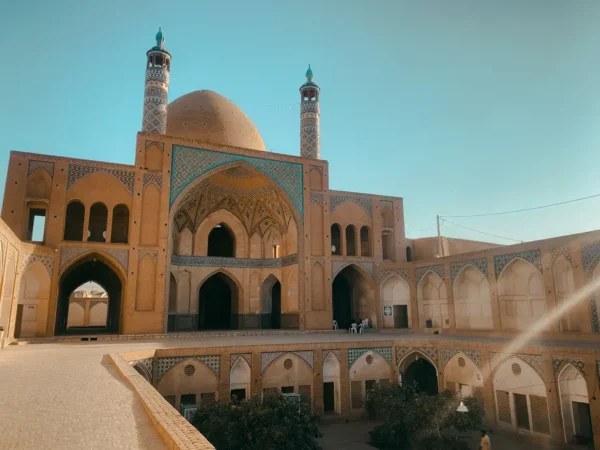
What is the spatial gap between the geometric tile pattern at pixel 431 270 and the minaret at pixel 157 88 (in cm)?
969

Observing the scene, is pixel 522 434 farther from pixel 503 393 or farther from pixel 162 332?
pixel 162 332

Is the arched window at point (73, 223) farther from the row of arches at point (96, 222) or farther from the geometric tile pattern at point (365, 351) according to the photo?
the geometric tile pattern at point (365, 351)

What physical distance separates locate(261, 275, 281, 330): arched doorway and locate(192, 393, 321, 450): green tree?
9738mm

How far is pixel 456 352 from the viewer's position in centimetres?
1102

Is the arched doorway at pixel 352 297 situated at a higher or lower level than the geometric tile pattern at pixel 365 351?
higher

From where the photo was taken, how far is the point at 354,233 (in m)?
17.4

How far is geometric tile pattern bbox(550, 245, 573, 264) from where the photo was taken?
1047cm

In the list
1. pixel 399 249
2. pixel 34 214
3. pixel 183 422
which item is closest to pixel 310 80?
pixel 399 249

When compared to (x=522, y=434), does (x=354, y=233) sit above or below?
above

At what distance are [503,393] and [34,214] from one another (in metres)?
13.8

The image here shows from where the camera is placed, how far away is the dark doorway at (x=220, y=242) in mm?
19109

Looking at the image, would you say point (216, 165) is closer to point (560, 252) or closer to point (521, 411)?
point (560, 252)

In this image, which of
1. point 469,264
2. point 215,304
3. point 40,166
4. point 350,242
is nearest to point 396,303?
point 350,242

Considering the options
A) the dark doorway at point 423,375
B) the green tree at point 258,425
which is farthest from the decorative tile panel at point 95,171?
the dark doorway at point 423,375
